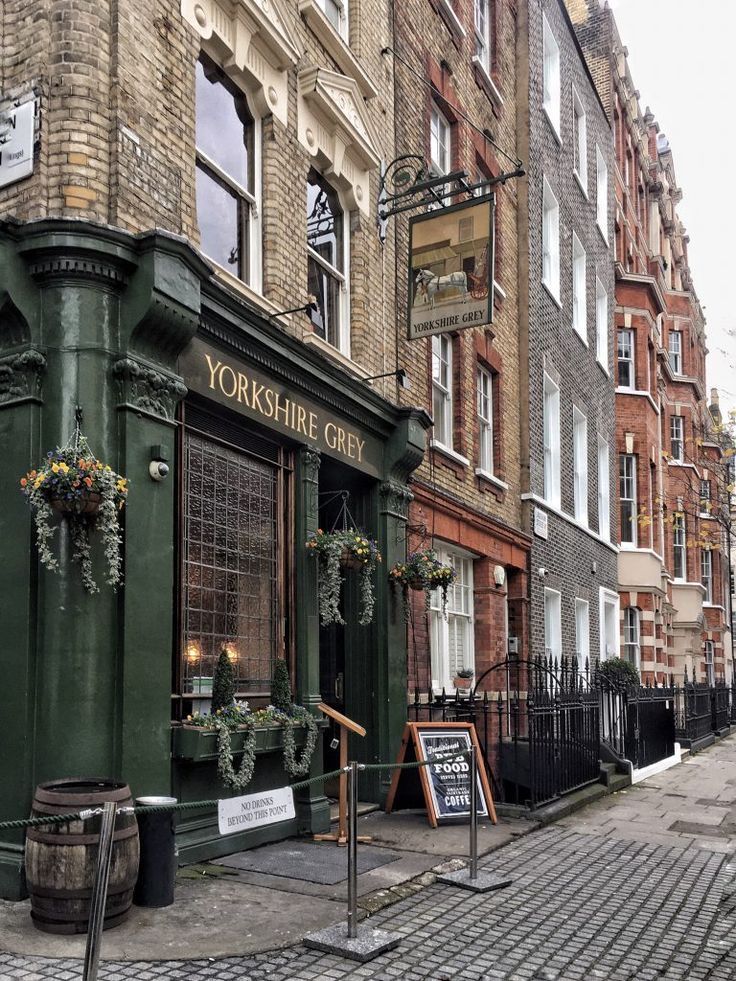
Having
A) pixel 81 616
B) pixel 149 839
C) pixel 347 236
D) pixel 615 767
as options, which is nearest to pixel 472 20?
pixel 347 236

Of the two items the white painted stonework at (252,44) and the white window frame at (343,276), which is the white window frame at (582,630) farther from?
the white painted stonework at (252,44)

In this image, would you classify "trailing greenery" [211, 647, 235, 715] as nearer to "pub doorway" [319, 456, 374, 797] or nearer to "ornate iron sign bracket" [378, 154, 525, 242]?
"pub doorway" [319, 456, 374, 797]

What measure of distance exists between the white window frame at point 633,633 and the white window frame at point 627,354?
19.2 feet

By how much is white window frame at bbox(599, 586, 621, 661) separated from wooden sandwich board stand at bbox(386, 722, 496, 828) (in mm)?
12147

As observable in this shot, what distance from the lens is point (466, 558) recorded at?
50.2ft

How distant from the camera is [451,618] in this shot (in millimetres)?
14711

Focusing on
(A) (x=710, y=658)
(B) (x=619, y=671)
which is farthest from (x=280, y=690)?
(A) (x=710, y=658)

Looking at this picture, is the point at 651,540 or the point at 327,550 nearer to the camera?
the point at 327,550

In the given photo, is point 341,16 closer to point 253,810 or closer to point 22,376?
point 22,376

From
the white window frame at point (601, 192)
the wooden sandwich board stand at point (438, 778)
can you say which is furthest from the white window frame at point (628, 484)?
the wooden sandwich board stand at point (438, 778)

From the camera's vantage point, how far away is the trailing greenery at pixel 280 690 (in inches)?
365

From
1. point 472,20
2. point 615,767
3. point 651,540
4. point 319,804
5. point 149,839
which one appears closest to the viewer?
point 149,839

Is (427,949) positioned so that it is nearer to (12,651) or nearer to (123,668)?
(123,668)

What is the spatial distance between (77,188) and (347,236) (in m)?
4.97
